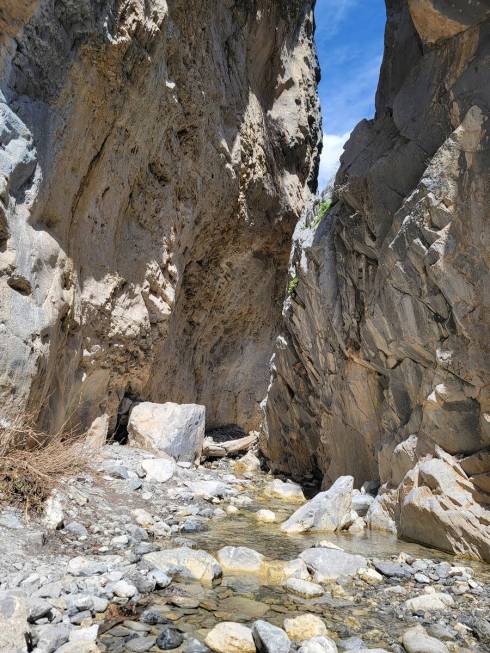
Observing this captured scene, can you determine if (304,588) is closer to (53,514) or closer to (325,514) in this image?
(325,514)

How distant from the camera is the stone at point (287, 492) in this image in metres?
9.42

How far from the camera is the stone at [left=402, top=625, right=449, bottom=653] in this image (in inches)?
131

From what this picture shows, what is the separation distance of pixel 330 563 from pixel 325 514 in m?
1.87

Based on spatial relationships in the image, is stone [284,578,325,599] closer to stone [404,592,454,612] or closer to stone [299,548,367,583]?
stone [299,548,367,583]

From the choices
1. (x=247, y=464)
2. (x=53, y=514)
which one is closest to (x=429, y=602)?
(x=53, y=514)

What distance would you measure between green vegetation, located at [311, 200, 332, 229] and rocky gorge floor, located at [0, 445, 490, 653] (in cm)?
578

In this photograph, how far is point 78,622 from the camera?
3.50 meters

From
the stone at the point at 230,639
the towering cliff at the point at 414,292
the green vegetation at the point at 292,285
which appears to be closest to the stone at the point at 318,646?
the stone at the point at 230,639

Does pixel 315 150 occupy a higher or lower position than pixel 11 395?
higher

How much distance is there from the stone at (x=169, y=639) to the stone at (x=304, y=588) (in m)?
1.29

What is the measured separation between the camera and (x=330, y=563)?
16.3 ft

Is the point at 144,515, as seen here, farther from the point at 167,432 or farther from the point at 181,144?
the point at 181,144

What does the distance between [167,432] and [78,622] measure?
796 centimetres

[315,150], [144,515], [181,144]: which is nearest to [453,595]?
[144,515]
